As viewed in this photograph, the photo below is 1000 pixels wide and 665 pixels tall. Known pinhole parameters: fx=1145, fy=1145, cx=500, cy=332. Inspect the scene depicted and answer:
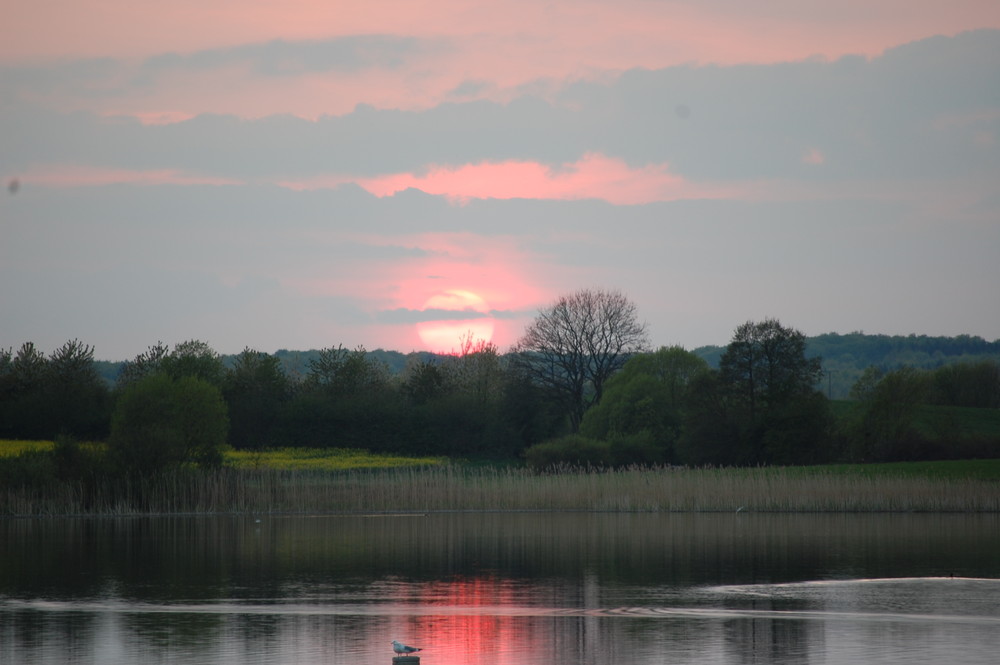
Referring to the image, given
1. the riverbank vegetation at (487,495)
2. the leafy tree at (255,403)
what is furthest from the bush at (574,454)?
the leafy tree at (255,403)

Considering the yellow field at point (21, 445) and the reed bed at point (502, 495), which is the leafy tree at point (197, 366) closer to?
the yellow field at point (21, 445)

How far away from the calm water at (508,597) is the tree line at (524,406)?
18.7 meters

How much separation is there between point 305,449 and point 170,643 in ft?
210

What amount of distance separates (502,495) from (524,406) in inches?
1419

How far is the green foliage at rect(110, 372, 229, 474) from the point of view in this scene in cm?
4866

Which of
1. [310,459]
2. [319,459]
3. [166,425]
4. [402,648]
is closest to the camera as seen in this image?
[402,648]

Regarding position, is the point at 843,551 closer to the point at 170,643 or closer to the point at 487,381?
the point at 170,643

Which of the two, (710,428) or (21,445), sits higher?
(710,428)

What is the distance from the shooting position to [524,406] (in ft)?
282

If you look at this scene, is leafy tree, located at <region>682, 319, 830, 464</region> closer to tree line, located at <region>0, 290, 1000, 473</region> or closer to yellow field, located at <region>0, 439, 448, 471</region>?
tree line, located at <region>0, 290, 1000, 473</region>

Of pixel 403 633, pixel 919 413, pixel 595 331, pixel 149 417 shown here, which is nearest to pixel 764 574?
pixel 403 633

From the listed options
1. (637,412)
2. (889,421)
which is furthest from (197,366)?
(889,421)

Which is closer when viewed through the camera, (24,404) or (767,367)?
(767,367)

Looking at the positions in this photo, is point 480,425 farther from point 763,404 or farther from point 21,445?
point 21,445
